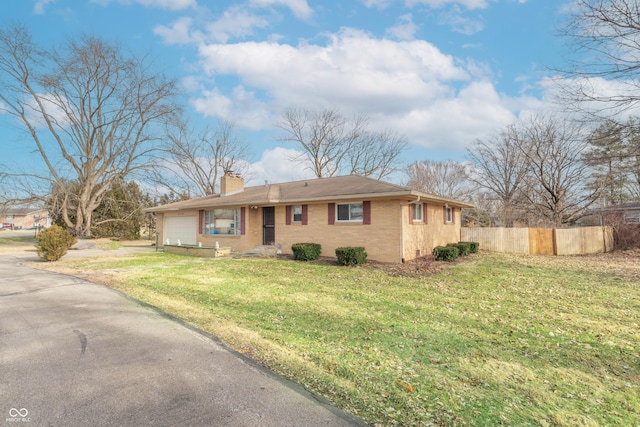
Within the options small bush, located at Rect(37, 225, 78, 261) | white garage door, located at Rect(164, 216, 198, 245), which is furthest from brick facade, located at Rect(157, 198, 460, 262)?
small bush, located at Rect(37, 225, 78, 261)

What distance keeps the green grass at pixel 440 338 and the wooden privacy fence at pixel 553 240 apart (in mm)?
7677

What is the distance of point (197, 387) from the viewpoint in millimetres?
3143

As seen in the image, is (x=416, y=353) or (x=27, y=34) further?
(x=27, y=34)

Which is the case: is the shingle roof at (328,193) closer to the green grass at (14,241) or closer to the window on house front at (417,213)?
the window on house front at (417,213)

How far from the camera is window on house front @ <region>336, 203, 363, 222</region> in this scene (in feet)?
44.1

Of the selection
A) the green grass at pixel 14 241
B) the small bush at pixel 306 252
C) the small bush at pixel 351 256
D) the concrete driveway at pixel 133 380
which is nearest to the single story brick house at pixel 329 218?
the small bush at pixel 306 252

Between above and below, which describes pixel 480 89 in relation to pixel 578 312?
above

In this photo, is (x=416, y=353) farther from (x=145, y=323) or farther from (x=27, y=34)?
(x=27, y=34)

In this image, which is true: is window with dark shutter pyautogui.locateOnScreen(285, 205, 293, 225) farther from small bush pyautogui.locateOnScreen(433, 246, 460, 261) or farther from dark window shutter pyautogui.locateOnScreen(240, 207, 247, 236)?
small bush pyautogui.locateOnScreen(433, 246, 460, 261)

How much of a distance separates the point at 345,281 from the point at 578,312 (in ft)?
17.2

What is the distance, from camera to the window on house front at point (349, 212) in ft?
44.1

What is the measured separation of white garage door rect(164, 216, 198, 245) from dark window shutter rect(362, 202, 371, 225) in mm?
10749

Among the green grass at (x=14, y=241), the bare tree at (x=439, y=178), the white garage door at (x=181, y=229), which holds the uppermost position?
the bare tree at (x=439, y=178)

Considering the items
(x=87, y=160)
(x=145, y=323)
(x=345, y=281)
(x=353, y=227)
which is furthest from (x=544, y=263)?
(x=87, y=160)
